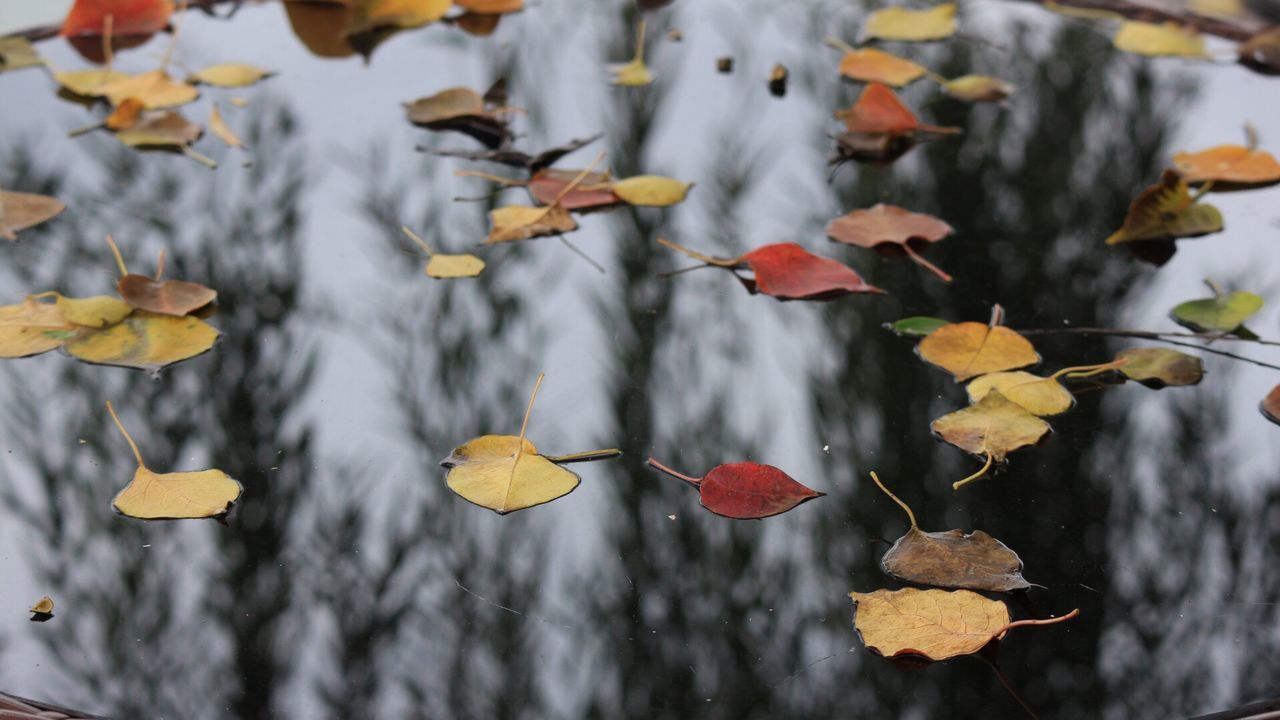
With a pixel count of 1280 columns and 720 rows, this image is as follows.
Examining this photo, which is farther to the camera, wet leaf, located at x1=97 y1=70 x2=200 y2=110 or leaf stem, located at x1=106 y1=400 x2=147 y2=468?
wet leaf, located at x1=97 y1=70 x2=200 y2=110

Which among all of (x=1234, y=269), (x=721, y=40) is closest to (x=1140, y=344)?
(x=1234, y=269)

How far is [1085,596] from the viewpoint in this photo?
24.4 inches

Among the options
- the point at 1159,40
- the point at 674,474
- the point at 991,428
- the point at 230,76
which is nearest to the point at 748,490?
the point at 674,474

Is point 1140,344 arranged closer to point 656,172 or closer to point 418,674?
point 656,172

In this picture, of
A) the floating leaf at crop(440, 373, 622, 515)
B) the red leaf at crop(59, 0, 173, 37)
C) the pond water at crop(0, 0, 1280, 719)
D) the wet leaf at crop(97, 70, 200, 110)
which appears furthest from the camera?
the red leaf at crop(59, 0, 173, 37)

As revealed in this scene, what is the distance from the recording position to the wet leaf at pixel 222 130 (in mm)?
1092

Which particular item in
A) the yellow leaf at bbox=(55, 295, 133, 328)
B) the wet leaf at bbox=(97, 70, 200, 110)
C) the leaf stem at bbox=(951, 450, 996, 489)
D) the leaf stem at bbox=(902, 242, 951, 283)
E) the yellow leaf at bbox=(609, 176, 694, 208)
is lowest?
the leaf stem at bbox=(951, 450, 996, 489)

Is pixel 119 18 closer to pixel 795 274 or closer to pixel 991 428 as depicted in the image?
pixel 795 274

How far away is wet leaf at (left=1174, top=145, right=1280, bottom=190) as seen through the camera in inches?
41.7

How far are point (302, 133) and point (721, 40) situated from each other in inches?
18.7

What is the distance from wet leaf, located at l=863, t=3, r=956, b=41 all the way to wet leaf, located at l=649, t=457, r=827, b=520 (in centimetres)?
78

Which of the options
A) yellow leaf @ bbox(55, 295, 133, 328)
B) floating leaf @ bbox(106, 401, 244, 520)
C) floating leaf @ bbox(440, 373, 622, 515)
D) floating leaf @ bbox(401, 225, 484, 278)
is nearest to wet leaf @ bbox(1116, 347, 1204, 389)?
floating leaf @ bbox(440, 373, 622, 515)

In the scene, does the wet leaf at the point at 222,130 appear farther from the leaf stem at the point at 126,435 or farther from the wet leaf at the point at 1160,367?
the wet leaf at the point at 1160,367

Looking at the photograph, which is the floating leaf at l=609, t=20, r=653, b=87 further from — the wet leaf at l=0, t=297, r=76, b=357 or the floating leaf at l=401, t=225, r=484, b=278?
the wet leaf at l=0, t=297, r=76, b=357
